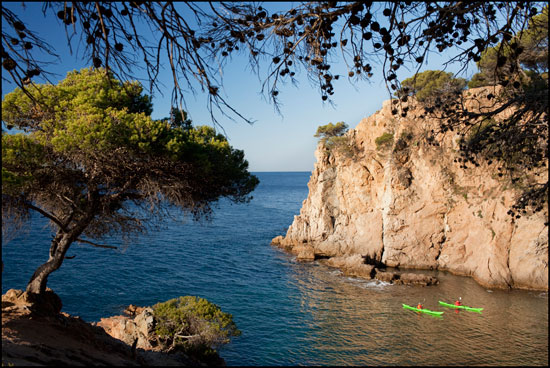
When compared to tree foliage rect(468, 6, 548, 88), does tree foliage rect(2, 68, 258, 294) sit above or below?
below

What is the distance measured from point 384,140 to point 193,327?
26.0 metres

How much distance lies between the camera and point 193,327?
1393cm

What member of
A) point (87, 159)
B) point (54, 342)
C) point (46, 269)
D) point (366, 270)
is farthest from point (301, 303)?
point (87, 159)

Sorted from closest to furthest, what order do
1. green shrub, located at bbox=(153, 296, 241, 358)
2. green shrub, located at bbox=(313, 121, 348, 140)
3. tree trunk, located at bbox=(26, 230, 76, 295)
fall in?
tree trunk, located at bbox=(26, 230, 76, 295) < green shrub, located at bbox=(153, 296, 241, 358) < green shrub, located at bbox=(313, 121, 348, 140)

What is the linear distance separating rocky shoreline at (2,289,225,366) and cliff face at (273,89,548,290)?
2283cm

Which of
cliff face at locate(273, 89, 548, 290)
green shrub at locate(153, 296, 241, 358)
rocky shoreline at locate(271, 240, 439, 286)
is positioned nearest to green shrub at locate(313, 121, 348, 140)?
cliff face at locate(273, 89, 548, 290)

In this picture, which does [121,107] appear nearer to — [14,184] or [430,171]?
[14,184]

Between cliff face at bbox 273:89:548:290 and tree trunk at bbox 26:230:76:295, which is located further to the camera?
cliff face at bbox 273:89:548:290

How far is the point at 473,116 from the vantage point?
5.77 m

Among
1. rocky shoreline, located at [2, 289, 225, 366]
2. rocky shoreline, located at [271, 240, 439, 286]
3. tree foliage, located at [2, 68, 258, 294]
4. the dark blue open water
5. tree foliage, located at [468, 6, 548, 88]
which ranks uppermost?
tree foliage, located at [468, 6, 548, 88]

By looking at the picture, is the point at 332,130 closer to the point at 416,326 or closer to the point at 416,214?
the point at 416,214

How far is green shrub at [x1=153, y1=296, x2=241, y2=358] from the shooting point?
43.5 feet

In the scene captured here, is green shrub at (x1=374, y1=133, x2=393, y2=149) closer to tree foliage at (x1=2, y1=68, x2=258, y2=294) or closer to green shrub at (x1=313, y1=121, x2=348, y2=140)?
green shrub at (x1=313, y1=121, x2=348, y2=140)

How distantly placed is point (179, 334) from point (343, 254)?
22.6 meters
